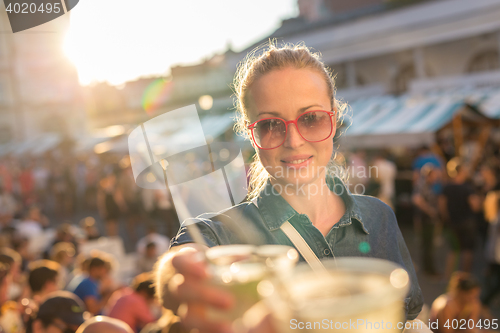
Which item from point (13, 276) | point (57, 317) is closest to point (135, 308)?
point (57, 317)

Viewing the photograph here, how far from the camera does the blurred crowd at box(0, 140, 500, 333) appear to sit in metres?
3.74

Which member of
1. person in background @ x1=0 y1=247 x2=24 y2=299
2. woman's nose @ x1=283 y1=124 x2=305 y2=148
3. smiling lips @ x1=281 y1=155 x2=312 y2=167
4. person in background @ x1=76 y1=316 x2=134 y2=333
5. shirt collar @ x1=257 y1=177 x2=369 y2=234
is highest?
woman's nose @ x1=283 y1=124 x2=305 y2=148

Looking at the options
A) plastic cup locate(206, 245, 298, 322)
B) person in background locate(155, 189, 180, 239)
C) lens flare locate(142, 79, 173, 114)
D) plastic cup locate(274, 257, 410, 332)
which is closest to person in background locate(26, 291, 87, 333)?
lens flare locate(142, 79, 173, 114)

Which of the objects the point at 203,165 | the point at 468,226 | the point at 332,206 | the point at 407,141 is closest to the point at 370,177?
the point at 407,141

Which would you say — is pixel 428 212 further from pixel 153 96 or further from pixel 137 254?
pixel 153 96

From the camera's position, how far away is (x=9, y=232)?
704cm

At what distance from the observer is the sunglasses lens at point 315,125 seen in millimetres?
1260

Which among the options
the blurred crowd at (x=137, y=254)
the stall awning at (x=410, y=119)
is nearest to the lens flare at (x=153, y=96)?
the blurred crowd at (x=137, y=254)

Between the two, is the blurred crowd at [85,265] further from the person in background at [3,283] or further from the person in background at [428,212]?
the person in background at [428,212]

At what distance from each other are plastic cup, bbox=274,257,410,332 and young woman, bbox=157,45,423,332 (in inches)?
21.7

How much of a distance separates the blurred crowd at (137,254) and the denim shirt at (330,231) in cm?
31

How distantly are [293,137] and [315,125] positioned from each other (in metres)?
0.08

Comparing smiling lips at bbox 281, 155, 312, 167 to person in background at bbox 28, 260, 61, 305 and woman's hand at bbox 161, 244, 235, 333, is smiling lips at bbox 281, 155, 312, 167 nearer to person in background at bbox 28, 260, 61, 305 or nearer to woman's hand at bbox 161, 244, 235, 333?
woman's hand at bbox 161, 244, 235, 333

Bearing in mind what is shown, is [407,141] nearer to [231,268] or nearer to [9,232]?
[9,232]
